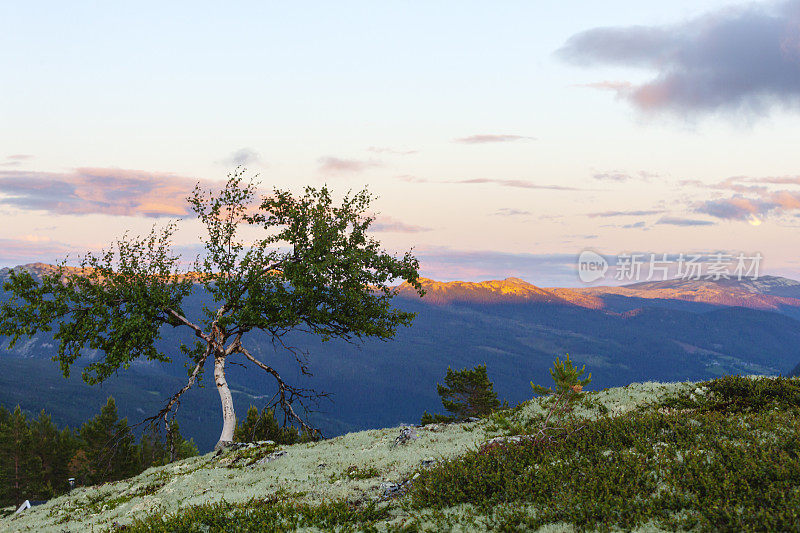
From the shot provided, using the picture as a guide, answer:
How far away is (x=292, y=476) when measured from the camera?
16.6 metres

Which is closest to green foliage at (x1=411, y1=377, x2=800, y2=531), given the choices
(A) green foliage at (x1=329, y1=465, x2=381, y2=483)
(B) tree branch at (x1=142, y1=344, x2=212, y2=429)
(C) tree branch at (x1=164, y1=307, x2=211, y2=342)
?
(A) green foliage at (x1=329, y1=465, x2=381, y2=483)

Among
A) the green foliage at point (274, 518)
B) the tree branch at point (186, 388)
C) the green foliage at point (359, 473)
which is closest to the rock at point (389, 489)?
the green foliage at point (274, 518)

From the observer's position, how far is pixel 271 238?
1177 inches

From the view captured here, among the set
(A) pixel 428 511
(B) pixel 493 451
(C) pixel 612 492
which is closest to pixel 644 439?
(C) pixel 612 492

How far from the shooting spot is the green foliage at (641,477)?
8695 mm

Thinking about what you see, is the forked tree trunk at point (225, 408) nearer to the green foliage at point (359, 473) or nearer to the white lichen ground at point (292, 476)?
the white lichen ground at point (292, 476)

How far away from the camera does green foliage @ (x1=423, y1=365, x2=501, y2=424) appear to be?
189ft

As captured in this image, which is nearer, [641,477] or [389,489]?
[641,477]

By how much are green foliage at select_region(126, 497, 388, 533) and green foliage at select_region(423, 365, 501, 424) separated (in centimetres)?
4606

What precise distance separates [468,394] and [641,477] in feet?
166

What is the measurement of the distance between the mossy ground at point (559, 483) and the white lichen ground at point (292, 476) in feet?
0.34

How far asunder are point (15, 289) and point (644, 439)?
1181 inches

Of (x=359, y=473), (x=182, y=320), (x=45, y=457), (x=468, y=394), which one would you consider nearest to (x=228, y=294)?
(x=182, y=320)

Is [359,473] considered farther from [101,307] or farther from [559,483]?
[101,307]
